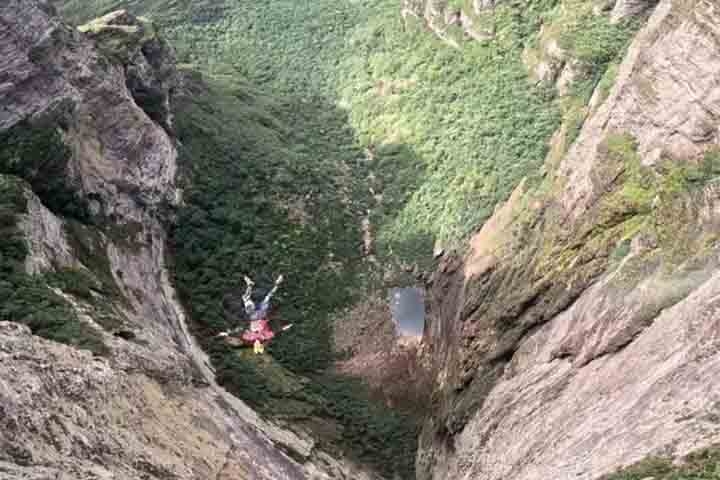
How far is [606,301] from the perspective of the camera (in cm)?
3803

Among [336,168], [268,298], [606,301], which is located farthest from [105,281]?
[336,168]

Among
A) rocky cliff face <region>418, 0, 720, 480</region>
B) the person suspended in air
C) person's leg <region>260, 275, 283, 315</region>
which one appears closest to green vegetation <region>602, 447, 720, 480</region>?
rocky cliff face <region>418, 0, 720, 480</region>

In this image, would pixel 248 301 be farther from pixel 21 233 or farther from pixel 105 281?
pixel 21 233

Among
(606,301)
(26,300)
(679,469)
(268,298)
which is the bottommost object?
(679,469)

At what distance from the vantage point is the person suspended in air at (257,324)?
2245 inches

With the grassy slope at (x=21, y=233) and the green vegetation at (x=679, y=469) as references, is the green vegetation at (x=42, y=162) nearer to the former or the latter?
the grassy slope at (x=21, y=233)

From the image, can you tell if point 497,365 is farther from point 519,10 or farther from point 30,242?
point 519,10

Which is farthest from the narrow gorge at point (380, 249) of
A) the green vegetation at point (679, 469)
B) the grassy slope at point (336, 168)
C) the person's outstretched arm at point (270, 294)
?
the person's outstretched arm at point (270, 294)

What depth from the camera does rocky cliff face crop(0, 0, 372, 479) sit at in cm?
3067

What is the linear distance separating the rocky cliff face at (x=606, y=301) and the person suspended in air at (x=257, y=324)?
11.6 m

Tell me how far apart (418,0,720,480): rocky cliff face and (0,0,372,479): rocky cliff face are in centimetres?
1022

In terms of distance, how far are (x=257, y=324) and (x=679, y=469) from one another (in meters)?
37.3

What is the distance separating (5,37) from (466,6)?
4472 centimetres

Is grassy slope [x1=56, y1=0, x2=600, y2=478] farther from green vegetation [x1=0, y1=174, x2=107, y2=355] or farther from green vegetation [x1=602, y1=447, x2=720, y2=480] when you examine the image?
green vegetation [x1=602, y1=447, x2=720, y2=480]
